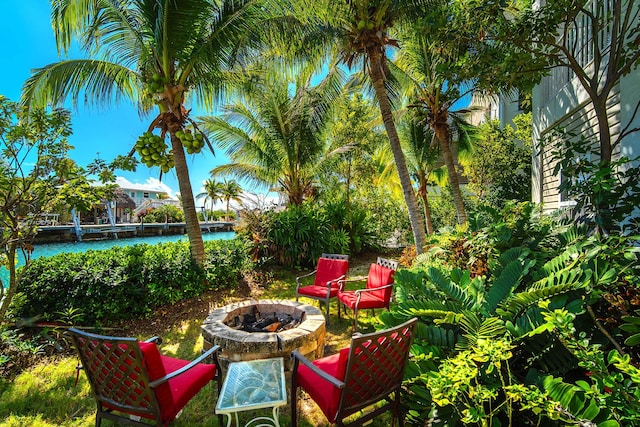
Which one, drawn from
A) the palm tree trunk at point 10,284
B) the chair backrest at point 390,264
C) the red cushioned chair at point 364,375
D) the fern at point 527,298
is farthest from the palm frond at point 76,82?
the fern at point 527,298

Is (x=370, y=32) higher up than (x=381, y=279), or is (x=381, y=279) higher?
(x=370, y=32)

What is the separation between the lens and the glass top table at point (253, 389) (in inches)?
A: 89.2

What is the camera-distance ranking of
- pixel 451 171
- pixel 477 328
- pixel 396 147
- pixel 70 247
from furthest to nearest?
pixel 70 247
pixel 451 171
pixel 396 147
pixel 477 328

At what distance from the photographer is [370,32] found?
20.2ft

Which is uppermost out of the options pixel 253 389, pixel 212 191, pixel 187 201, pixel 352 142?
pixel 212 191

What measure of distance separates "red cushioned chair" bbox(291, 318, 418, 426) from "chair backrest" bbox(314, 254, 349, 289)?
11.5 ft

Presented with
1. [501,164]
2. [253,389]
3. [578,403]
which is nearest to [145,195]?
[501,164]

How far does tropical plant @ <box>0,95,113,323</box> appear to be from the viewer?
12.5 ft

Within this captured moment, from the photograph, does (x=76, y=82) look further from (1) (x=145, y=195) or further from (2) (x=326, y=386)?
(1) (x=145, y=195)

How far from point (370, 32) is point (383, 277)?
4988 mm

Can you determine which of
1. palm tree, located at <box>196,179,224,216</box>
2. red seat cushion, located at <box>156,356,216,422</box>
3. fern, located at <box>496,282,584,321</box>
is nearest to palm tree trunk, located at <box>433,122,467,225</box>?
fern, located at <box>496,282,584,321</box>

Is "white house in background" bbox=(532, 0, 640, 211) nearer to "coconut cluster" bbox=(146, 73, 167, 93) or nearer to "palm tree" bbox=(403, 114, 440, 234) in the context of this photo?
"palm tree" bbox=(403, 114, 440, 234)

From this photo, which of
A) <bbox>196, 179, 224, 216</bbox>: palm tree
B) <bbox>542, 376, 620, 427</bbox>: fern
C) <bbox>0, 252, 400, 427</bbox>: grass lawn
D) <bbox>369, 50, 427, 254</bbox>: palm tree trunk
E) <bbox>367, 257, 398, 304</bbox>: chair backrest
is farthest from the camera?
<bbox>196, 179, 224, 216</bbox>: palm tree

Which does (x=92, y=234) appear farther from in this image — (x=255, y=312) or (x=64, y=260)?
(x=255, y=312)
